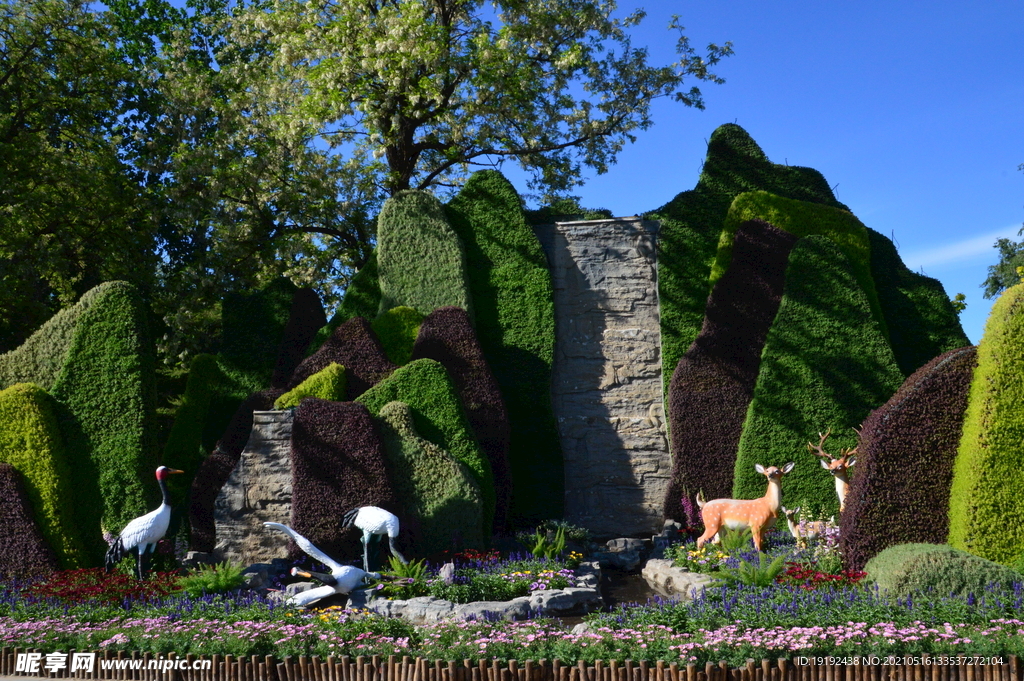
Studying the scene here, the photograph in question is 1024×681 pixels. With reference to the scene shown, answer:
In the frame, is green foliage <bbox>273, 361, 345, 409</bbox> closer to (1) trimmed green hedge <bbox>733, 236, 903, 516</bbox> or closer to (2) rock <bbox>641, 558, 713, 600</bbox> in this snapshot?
(2) rock <bbox>641, 558, 713, 600</bbox>

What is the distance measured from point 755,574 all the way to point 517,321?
6949 millimetres

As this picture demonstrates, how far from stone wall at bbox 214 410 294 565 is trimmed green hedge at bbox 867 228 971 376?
9.68 meters

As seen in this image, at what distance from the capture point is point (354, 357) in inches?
502

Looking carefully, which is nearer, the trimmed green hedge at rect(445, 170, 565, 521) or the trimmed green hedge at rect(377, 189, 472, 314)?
the trimmed green hedge at rect(445, 170, 565, 521)

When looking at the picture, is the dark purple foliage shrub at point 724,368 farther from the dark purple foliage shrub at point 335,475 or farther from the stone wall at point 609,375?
the dark purple foliage shrub at point 335,475

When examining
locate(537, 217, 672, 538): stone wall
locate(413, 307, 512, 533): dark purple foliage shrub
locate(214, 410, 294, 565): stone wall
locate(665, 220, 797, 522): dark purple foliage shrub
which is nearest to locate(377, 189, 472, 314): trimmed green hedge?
locate(413, 307, 512, 533): dark purple foliage shrub

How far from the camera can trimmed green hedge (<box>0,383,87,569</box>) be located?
9.78 metres

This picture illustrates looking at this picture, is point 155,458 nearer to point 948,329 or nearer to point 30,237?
point 30,237

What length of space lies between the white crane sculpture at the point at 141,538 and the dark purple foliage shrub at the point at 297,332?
458cm

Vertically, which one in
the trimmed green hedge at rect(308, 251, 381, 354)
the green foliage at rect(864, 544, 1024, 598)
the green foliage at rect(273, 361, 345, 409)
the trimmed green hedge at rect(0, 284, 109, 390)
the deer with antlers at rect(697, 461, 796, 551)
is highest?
the trimmed green hedge at rect(308, 251, 381, 354)

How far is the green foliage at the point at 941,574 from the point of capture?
6.71 meters

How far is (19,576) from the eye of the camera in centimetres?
963

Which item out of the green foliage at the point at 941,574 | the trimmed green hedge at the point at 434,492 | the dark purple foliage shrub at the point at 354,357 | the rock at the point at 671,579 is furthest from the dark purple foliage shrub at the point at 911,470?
the dark purple foliage shrub at the point at 354,357

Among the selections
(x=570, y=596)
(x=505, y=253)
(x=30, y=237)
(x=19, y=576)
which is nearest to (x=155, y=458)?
(x=19, y=576)
